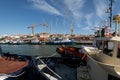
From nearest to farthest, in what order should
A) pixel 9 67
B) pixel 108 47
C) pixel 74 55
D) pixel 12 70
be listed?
pixel 108 47, pixel 12 70, pixel 9 67, pixel 74 55

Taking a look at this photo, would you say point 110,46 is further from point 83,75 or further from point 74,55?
point 74,55

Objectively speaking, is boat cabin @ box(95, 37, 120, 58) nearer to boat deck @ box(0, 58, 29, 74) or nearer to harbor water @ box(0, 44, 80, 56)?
boat deck @ box(0, 58, 29, 74)

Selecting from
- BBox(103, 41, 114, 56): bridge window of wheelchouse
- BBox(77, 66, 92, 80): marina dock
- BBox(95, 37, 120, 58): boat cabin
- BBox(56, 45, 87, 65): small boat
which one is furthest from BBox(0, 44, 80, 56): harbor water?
BBox(103, 41, 114, 56): bridge window of wheelchouse

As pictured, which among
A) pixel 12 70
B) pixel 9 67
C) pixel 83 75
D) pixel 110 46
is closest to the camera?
pixel 110 46

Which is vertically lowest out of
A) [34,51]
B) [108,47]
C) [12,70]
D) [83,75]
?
[34,51]

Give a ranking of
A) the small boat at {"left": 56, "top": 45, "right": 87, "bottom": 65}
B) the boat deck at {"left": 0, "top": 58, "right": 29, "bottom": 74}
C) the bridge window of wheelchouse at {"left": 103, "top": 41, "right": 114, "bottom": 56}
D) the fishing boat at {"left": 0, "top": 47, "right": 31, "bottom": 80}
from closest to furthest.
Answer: the bridge window of wheelchouse at {"left": 103, "top": 41, "right": 114, "bottom": 56}
the fishing boat at {"left": 0, "top": 47, "right": 31, "bottom": 80}
the boat deck at {"left": 0, "top": 58, "right": 29, "bottom": 74}
the small boat at {"left": 56, "top": 45, "right": 87, "bottom": 65}

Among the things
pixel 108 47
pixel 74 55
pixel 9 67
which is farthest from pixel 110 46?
pixel 74 55

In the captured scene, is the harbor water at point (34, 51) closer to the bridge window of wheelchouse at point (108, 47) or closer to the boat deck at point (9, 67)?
the boat deck at point (9, 67)

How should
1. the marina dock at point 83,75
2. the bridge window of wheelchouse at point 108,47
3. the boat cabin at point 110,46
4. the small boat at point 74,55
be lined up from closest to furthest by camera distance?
the boat cabin at point 110,46
the bridge window of wheelchouse at point 108,47
the marina dock at point 83,75
the small boat at point 74,55

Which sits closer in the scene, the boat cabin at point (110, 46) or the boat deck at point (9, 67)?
the boat cabin at point (110, 46)

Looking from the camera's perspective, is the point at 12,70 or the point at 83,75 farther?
the point at 12,70

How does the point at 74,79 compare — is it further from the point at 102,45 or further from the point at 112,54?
the point at 112,54

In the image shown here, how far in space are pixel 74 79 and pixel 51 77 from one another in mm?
1480

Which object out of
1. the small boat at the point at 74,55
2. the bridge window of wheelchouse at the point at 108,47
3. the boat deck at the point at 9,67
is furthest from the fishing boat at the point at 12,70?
the bridge window of wheelchouse at the point at 108,47
